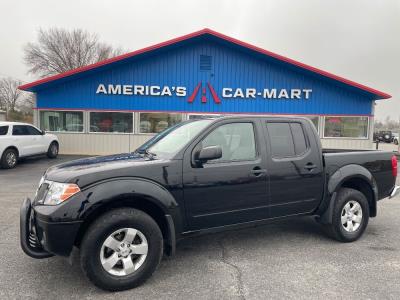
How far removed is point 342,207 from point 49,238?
3.72 m

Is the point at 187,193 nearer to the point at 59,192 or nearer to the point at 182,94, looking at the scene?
the point at 59,192

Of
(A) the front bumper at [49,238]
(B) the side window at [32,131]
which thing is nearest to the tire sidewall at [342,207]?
(A) the front bumper at [49,238]

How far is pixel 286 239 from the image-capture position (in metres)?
4.42

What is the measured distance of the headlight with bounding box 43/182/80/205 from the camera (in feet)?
9.30


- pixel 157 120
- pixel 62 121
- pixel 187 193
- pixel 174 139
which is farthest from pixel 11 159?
pixel 187 193

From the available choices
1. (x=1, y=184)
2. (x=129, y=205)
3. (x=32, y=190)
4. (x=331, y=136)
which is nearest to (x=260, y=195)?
(x=129, y=205)

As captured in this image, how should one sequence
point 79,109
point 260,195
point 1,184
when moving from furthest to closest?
point 79,109 < point 1,184 < point 260,195

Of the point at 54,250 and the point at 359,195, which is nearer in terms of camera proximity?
the point at 54,250

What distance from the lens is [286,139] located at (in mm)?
4039

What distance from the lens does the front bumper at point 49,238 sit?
2.76 meters

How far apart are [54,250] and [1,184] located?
6.86 metres

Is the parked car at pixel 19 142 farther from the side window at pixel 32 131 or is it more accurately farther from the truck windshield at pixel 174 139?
the truck windshield at pixel 174 139

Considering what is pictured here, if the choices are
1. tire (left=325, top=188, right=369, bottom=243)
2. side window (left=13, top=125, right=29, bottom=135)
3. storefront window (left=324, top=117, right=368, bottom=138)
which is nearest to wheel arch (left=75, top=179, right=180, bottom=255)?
tire (left=325, top=188, right=369, bottom=243)

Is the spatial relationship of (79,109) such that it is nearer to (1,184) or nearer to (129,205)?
(1,184)
